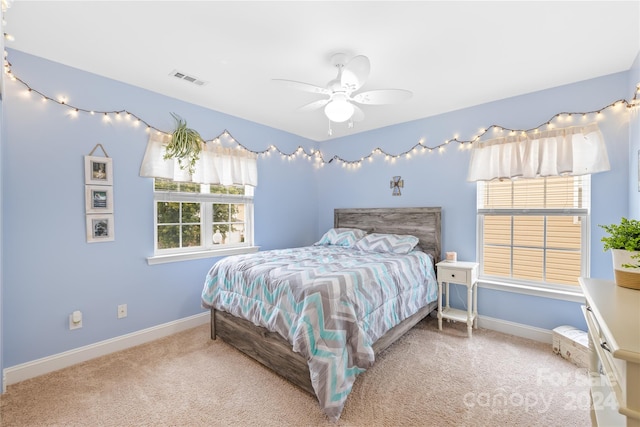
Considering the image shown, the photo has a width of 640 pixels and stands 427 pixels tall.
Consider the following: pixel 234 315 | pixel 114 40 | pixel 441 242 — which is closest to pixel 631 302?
pixel 441 242

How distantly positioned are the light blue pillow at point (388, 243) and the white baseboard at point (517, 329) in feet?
3.50

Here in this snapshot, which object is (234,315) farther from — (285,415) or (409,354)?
(409,354)

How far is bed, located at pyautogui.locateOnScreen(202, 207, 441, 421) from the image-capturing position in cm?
179

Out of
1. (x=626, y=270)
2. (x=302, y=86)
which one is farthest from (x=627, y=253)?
(x=302, y=86)

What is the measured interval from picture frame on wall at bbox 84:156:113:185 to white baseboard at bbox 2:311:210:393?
1.42 meters

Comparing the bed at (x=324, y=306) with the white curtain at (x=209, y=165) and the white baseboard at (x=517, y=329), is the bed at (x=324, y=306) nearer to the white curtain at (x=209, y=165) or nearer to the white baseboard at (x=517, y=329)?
the white baseboard at (x=517, y=329)

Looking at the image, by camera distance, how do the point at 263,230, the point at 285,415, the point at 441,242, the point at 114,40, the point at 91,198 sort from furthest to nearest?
1. the point at 263,230
2. the point at 441,242
3. the point at 91,198
4. the point at 114,40
5. the point at 285,415

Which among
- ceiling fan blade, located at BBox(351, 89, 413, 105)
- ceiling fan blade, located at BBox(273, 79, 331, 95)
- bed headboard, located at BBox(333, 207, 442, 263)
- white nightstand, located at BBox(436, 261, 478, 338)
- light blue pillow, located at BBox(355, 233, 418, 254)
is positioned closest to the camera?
ceiling fan blade, located at BBox(273, 79, 331, 95)

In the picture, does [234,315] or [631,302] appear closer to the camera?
[631,302]

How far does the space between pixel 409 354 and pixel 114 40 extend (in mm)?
3409

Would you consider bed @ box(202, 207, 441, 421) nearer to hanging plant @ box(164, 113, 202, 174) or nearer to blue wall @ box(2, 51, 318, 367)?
blue wall @ box(2, 51, 318, 367)

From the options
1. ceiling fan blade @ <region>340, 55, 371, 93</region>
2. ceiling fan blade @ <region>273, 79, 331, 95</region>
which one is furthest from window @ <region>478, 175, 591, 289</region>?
ceiling fan blade @ <region>273, 79, 331, 95</region>

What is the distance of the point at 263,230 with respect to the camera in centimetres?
386

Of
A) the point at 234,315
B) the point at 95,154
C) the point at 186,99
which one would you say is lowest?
the point at 234,315
